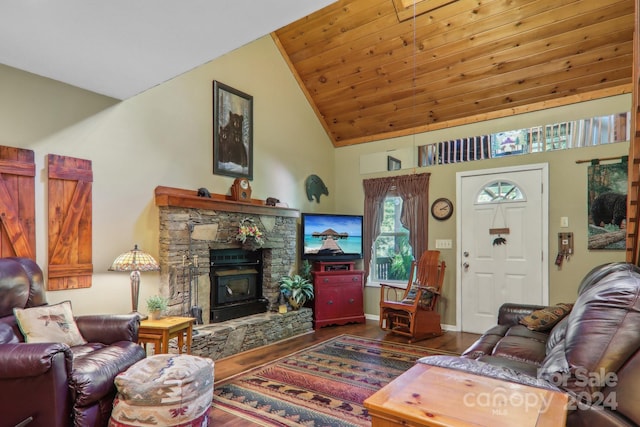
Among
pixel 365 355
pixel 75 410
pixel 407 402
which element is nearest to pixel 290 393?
pixel 365 355

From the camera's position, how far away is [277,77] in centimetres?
511

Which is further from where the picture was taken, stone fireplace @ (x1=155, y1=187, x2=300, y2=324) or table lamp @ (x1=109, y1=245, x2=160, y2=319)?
stone fireplace @ (x1=155, y1=187, x2=300, y2=324)

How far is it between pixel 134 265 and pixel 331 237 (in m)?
2.89

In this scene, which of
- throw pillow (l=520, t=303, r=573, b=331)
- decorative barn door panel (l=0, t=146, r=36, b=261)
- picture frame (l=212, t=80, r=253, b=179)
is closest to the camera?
decorative barn door panel (l=0, t=146, r=36, b=261)

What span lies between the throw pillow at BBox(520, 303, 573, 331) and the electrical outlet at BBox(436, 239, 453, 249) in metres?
2.05

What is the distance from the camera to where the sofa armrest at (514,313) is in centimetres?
321

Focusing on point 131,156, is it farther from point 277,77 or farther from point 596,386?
point 596,386

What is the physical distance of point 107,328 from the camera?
250cm

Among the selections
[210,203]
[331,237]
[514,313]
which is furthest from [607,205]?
[210,203]

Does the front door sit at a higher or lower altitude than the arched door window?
lower

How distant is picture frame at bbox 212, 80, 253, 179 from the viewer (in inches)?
165

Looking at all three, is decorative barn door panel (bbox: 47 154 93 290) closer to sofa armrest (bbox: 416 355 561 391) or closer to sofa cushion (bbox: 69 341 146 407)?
sofa cushion (bbox: 69 341 146 407)

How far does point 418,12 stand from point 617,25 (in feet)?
6.39

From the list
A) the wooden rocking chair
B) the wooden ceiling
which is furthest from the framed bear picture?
the wooden rocking chair
